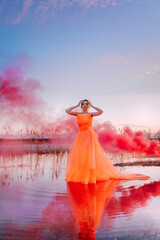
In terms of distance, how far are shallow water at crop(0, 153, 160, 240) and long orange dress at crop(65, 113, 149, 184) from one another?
17.6 inches

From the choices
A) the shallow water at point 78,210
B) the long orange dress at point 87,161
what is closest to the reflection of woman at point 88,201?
the shallow water at point 78,210

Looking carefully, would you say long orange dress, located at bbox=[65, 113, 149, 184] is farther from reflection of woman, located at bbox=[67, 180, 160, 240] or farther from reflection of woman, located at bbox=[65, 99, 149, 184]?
reflection of woman, located at bbox=[67, 180, 160, 240]

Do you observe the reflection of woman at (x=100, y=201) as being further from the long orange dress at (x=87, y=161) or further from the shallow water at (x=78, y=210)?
the long orange dress at (x=87, y=161)

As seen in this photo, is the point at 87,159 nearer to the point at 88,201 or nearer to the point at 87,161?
the point at 87,161

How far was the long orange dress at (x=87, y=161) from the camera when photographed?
8.09 m

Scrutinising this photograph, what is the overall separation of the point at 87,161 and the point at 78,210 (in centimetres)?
343

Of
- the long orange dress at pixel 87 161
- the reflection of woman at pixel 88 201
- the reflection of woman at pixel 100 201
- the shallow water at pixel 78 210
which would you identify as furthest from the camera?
the long orange dress at pixel 87 161

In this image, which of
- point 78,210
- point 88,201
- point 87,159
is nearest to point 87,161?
point 87,159

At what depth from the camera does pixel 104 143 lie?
14469 mm

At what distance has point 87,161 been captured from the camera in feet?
27.0

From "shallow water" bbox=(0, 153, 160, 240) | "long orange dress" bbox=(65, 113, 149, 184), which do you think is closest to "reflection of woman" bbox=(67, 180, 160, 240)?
"shallow water" bbox=(0, 153, 160, 240)

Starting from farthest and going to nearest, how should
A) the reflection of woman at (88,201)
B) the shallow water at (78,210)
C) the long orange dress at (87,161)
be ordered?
the long orange dress at (87,161) < the reflection of woman at (88,201) < the shallow water at (78,210)

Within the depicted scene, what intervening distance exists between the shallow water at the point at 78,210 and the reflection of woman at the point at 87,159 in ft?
1.50

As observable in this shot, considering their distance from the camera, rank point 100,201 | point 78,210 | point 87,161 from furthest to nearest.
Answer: point 87,161 < point 100,201 < point 78,210
